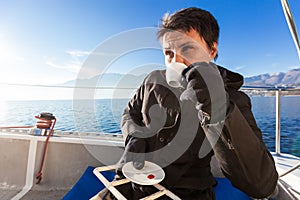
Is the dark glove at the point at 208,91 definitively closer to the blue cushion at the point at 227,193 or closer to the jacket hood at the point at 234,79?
the jacket hood at the point at 234,79

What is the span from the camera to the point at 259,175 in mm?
398

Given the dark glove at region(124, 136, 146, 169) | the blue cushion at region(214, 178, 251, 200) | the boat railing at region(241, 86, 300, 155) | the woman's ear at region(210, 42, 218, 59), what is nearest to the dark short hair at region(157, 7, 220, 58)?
the woman's ear at region(210, 42, 218, 59)

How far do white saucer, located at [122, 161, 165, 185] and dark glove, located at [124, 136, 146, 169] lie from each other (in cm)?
2

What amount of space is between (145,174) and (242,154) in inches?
11.1

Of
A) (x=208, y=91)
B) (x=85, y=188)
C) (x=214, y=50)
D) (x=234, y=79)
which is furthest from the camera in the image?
(x=85, y=188)

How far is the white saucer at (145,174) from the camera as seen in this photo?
0.51 metres

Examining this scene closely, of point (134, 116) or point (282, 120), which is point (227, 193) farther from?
point (282, 120)

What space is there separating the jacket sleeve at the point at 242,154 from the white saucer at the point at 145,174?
0.65 ft

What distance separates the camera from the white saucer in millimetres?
510

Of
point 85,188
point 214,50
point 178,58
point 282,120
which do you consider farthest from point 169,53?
point 282,120

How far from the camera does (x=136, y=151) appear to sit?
0.57 meters

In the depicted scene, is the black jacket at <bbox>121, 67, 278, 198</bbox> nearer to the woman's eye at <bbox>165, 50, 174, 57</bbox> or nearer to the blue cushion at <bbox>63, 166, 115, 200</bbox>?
the woman's eye at <bbox>165, 50, 174, 57</bbox>

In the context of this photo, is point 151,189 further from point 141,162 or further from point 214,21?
point 214,21

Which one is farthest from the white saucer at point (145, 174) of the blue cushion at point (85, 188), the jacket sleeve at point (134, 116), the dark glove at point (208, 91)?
the blue cushion at point (85, 188)
